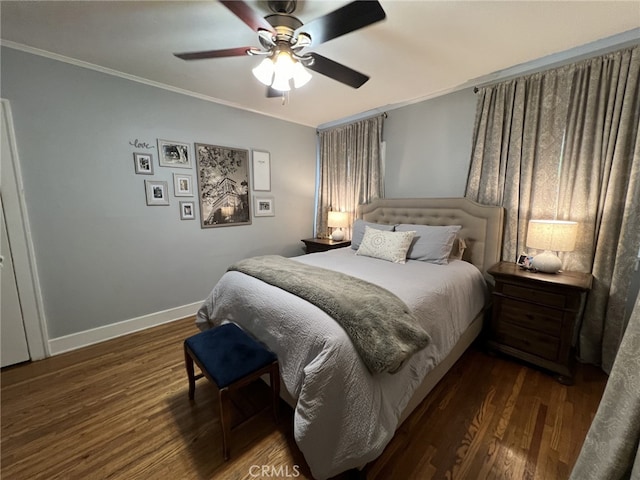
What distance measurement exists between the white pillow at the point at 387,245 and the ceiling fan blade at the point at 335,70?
1.38 meters

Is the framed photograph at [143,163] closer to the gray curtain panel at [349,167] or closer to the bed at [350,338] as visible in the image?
the bed at [350,338]

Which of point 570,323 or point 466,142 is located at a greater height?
point 466,142

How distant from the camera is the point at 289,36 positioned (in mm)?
1560

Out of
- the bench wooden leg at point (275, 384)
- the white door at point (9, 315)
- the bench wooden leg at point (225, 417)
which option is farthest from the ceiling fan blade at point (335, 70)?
the white door at point (9, 315)

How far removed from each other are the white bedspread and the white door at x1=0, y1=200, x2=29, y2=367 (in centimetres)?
160

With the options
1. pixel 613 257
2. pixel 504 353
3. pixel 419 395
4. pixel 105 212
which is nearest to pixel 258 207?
pixel 105 212

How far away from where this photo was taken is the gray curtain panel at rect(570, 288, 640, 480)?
2.06ft

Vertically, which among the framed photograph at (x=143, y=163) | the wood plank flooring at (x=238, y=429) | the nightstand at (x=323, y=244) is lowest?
the wood plank flooring at (x=238, y=429)

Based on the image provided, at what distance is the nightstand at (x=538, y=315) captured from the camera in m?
1.84

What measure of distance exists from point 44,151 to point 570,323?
4.29 metres

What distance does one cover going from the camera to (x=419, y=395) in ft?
5.18

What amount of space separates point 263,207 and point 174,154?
122 centimetres

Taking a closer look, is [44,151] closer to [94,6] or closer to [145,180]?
[145,180]

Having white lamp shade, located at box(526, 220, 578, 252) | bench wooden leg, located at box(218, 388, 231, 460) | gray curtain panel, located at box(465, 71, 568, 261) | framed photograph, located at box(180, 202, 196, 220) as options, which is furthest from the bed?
framed photograph, located at box(180, 202, 196, 220)
